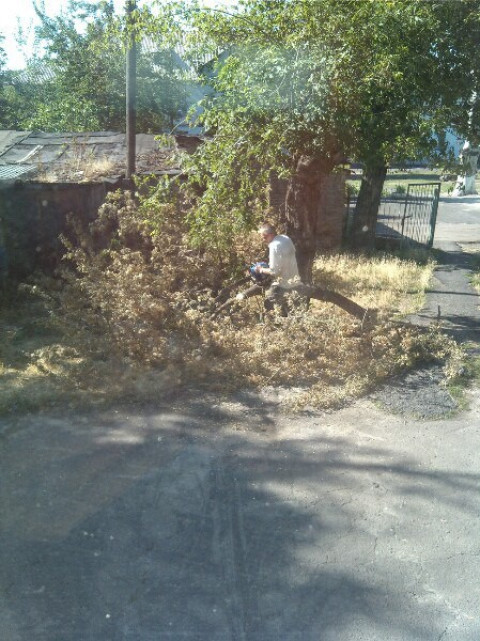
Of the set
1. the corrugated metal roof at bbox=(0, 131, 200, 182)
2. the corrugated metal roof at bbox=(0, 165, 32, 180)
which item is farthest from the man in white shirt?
the corrugated metal roof at bbox=(0, 165, 32, 180)

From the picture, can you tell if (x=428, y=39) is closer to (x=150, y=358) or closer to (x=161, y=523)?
(x=150, y=358)

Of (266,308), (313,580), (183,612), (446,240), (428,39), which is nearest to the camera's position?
(183,612)

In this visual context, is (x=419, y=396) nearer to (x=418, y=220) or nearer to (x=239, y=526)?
(x=239, y=526)

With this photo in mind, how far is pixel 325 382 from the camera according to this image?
20.3ft

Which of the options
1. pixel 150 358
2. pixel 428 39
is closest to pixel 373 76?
pixel 428 39

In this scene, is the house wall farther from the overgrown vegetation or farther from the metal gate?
the metal gate

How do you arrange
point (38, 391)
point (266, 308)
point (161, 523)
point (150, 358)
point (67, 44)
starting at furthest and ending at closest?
point (67, 44) < point (266, 308) < point (150, 358) < point (38, 391) < point (161, 523)

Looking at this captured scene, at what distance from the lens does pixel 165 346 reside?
662 centimetres

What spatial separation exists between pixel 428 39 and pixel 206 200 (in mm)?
3169

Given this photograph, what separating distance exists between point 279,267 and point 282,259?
0.10 m

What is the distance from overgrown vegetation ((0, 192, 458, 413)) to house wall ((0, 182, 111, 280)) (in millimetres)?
1083

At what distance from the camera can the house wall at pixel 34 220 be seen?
8.94 meters

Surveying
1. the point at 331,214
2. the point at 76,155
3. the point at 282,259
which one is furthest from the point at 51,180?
the point at 331,214

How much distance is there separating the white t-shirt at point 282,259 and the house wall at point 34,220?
12.1ft
